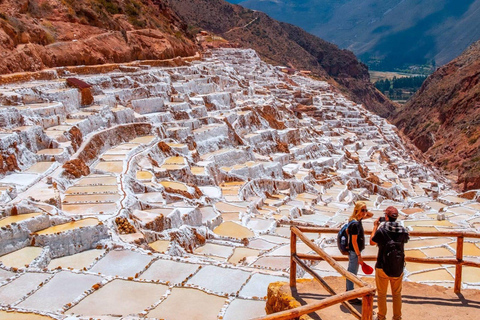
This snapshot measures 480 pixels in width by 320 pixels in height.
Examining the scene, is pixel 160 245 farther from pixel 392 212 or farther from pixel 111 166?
pixel 392 212

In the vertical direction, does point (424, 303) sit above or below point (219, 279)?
above

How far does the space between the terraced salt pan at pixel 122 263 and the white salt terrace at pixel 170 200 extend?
4cm

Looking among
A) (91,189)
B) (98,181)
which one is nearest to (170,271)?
(91,189)

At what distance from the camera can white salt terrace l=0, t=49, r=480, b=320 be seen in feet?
28.5

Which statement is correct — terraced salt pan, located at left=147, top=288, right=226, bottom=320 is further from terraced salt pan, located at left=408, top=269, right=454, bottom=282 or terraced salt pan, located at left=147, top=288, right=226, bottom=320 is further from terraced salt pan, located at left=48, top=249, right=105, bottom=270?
terraced salt pan, located at left=408, top=269, right=454, bottom=282

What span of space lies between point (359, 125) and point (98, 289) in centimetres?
4493

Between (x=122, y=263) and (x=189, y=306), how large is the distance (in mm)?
2389

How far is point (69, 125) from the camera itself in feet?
61.7

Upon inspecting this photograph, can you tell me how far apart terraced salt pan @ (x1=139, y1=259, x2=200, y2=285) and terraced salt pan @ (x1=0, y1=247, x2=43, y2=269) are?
93.9 inches

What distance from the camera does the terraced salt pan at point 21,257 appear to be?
9.59 metres

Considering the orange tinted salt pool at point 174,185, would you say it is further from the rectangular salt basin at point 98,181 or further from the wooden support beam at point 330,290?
the wooden support beam at point 330,290

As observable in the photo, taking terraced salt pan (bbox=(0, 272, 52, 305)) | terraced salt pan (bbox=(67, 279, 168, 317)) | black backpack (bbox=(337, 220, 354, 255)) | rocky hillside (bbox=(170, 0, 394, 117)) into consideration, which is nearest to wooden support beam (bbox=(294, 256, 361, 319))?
black backpack (bbox=(337, 220, 354, 255))

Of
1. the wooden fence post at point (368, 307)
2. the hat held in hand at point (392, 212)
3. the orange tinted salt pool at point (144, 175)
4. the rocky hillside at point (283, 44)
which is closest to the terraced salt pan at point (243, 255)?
the orange tinted salt pool at point (144, 175)

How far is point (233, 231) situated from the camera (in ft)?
51.3
